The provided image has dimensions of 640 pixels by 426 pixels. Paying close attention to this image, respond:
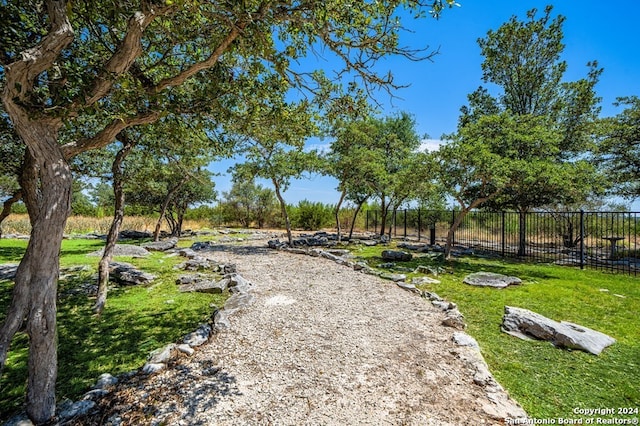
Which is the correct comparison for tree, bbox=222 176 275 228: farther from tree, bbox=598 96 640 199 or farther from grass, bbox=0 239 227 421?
tree, bbox=598 96 640 199

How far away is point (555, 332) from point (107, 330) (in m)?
5.48

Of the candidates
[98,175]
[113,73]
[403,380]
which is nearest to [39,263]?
[113,73]

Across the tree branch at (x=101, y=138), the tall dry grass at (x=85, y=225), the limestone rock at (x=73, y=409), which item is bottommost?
the limestone rock at (x=73, y=409)

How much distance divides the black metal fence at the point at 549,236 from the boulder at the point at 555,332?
21.1 ft

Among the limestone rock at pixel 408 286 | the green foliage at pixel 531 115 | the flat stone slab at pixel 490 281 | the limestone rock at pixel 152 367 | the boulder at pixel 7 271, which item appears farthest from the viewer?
the green foliage at pixel 531 115

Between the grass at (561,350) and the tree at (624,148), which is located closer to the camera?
the grass at (561,350)

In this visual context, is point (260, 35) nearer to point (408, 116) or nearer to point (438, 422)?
point (438, 422)

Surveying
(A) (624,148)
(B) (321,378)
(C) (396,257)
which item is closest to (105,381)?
(B) (321,378)

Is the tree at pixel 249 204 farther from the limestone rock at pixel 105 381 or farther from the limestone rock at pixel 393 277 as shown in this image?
the limestone rock at pixel 105 381

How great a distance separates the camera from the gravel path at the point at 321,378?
2.24 metres

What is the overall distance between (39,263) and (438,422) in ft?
10.1

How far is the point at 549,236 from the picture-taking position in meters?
14.9


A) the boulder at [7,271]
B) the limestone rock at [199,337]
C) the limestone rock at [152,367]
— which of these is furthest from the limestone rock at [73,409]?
the boulder at [7,271]

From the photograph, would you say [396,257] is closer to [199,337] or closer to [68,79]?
[199,337]
